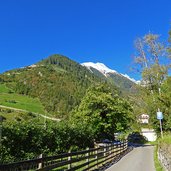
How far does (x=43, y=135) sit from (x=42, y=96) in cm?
14804

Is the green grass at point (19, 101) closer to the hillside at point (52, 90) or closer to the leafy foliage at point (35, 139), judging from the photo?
the hillside at point (52, 90)

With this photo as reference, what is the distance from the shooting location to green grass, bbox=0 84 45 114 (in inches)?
5507

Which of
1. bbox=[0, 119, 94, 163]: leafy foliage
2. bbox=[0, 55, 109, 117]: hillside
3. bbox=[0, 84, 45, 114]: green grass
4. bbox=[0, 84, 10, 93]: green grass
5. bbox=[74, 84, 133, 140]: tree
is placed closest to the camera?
bbox=[0, 119, 94, 163]: leafy foliage

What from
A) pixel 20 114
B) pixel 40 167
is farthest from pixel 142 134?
pixel 40 167

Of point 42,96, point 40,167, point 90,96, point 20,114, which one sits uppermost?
point 42,96

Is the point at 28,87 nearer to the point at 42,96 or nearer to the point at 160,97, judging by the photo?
the point at 42,96

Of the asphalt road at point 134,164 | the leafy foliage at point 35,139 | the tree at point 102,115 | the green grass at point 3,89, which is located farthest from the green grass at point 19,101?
the asphalt road at point 134,164

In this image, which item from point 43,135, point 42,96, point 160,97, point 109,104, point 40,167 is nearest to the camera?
point 40,167

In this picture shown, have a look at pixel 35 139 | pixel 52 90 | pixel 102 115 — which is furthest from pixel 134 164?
pixel 52 90

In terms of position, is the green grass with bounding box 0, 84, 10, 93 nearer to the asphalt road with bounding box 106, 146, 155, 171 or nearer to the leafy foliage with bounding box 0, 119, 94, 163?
the leafy foliage with bounding box 0, 119, 94, 163

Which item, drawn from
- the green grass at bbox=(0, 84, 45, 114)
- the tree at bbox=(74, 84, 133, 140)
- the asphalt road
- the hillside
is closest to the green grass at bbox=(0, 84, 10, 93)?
the green grass at bbox=(0, 84, 45, 114)

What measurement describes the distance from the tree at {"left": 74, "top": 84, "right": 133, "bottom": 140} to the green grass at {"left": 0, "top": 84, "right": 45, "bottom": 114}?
98163 millimetres

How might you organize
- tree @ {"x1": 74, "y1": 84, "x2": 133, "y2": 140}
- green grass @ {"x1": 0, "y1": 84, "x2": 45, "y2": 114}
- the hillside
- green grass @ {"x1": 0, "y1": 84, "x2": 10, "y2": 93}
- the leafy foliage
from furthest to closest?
green grass @ {"x1": 0, "y1": 84, "x2": 10, "y2": 93} < the hillside < green grass @ {"x1": 0, "y1": 84, "x2": 45, "y2": 114} < tree @ {"x1": 74, "y1": 84, "x2": 133, "y2": 140} < the leafy foliage

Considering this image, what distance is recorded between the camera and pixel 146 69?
116 feet
